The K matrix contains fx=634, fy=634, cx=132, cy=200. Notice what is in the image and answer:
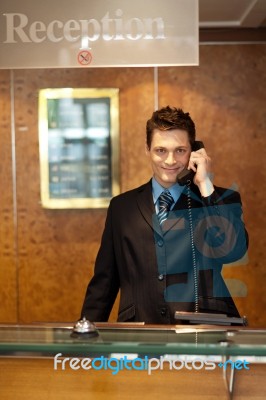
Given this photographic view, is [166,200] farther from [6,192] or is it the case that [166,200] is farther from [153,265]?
[6,192]

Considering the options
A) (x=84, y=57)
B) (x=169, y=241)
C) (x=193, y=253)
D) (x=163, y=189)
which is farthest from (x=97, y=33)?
(x=193, y=253)

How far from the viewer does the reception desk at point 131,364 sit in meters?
1.40

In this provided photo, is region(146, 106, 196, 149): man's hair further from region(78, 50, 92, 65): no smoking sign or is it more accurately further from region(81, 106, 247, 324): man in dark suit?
region(78, 50, 92, 65): no smoking sign

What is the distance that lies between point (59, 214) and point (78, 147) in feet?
2.07

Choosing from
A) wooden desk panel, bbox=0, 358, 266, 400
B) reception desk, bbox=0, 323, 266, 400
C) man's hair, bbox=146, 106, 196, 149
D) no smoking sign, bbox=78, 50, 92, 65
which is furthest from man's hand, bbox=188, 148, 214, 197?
no smoking sign, bbox=78, 50, 92, 65

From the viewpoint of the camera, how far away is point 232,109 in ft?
18.8

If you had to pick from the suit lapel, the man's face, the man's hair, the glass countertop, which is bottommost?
the glass countertop

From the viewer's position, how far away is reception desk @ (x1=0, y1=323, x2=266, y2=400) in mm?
1398

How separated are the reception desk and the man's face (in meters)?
1.16

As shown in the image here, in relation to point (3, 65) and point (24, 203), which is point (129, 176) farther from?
point (3, 65)

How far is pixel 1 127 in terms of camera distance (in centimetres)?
573

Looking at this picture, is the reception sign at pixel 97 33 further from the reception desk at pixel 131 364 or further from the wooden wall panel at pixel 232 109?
the reception desk at pixel 131 364

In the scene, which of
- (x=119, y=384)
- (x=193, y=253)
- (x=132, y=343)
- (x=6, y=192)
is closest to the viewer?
(x=132, y=343)

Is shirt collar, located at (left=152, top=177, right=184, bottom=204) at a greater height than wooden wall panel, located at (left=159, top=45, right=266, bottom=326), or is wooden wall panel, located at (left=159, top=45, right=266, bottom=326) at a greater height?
wooden wall panel, located at (left=159, top=45, right=266, bottom=326)
